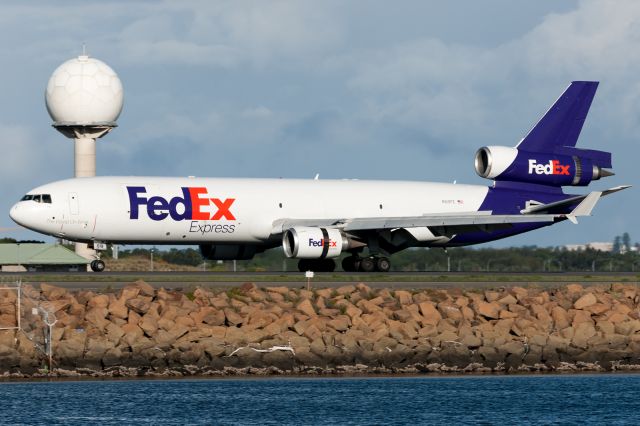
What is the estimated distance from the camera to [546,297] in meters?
43.2

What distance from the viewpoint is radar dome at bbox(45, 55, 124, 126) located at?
71125 millimetres

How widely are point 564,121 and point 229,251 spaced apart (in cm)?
1734

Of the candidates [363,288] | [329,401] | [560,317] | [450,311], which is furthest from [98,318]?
[560,317]

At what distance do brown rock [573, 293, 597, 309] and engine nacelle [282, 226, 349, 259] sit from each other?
1371 cm

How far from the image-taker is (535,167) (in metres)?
61.3

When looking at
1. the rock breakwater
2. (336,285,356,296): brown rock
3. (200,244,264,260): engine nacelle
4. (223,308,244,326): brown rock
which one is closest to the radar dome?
(200,244,264,260): engine nacelle

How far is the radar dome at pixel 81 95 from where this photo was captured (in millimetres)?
71125

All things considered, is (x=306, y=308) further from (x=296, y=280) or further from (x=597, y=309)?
(x=597, y=309)

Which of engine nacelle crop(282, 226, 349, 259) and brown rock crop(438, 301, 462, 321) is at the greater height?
engine nacelle crop(282, 226, 349, 259)

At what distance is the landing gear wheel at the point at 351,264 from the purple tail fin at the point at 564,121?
10.7 m

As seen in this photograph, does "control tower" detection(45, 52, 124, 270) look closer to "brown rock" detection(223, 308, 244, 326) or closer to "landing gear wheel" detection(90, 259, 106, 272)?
"landing gear wheel" detection(90, 259, 106, 272)

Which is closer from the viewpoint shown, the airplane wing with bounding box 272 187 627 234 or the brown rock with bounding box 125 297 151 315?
the brown rock with bounding box 125 297 151 315

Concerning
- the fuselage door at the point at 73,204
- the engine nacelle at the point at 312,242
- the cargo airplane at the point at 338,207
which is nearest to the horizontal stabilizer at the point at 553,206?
the cargo airplane at the point at 338,207

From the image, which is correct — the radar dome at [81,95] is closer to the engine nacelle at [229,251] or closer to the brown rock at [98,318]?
the engine nacelle at [229,251]
